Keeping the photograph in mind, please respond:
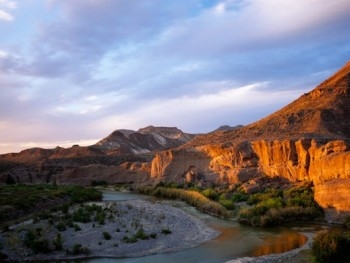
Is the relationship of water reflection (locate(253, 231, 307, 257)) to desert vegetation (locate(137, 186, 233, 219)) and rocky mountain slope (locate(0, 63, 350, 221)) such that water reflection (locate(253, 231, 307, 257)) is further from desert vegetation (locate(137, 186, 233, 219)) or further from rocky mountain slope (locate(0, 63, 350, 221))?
desert vegetation (locate(137, 186, 233, 219))

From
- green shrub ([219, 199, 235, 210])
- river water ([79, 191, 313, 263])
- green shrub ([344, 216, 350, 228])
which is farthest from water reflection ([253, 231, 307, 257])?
green shrub ([219, 199, 235, 210])

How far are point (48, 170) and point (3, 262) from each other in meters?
73.2

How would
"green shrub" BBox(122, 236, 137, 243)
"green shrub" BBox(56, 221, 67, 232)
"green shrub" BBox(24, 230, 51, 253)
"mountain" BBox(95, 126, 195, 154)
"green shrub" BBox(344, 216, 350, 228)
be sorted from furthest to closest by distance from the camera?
1. "mountain" BBox(95, 126, 195, 154)
2. "green shrub" BBox(56, 221, 67, 232)
3. "green shrub" BBox(344, 216, 350, 228)
4. "green shrub" BBox(122, 236, 137, 243)
5. "green shrub" BBox(24, 230, 51, 253)

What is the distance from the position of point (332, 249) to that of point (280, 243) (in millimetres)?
6745

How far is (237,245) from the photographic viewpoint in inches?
884

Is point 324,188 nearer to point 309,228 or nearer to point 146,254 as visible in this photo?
point 309,228

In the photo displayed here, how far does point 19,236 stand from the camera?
2259cm

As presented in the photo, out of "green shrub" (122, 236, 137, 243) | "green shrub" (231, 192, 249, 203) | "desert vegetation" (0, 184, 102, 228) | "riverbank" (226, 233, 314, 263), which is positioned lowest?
"riverbank" (226, 233, 314, 263)

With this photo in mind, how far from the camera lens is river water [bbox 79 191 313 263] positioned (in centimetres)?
2006

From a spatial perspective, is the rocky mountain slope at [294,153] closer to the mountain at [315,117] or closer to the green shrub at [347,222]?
the mountain at [315,117]

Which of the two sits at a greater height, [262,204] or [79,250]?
[262,204]

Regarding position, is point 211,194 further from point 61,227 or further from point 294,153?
point 61,227

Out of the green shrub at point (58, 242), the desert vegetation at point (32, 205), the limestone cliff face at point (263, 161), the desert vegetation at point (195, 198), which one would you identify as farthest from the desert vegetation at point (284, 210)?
the desert vegetation at point (32, 205)

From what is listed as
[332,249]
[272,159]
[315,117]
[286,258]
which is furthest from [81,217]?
[315,117]
